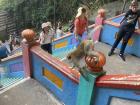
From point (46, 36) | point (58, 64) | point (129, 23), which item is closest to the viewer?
point (58, 64)

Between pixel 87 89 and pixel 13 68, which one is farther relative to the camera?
pixel 13 68

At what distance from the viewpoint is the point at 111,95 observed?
2969mm

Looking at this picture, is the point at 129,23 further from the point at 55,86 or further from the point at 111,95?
the point at 111,95

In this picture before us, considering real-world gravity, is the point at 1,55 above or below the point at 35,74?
below

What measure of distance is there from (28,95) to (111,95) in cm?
209

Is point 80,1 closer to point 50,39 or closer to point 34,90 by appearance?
point 50,39

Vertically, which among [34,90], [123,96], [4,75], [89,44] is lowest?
[4,75]

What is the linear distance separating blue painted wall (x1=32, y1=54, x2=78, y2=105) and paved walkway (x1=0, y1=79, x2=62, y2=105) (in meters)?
0.12

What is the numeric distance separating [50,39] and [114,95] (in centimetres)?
288

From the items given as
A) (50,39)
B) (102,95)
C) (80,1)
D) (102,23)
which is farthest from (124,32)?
(80,1)

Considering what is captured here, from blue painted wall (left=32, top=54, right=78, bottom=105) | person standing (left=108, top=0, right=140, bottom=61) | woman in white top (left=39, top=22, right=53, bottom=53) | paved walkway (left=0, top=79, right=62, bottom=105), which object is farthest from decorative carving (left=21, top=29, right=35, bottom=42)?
person standing (left=108, top=0, right=140, bottom=61)

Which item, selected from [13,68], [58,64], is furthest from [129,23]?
[13,68]

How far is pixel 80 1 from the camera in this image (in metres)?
16.5

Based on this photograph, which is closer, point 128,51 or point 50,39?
point 50,39
